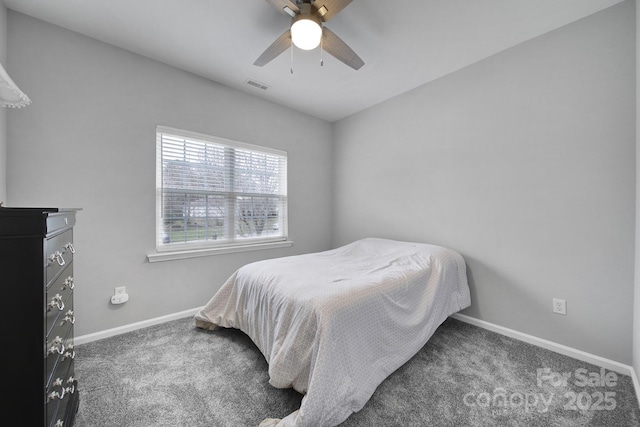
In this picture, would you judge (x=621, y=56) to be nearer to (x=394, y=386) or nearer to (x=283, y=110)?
(x=394, y=386)

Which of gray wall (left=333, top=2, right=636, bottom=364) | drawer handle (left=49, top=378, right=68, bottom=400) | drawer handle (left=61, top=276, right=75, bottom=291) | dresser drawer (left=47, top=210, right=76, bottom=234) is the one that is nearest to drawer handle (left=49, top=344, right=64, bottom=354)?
drawer handle (left=49, top=378, right=68, bottom=400)

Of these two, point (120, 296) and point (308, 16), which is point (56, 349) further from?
point (308, 16)

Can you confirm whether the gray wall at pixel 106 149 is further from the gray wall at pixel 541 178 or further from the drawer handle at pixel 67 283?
the gray wall at pixel 541 178

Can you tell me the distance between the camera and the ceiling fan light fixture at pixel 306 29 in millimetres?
1501

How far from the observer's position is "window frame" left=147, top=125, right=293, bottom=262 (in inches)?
94.3

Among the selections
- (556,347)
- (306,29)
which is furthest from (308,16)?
(556,347)

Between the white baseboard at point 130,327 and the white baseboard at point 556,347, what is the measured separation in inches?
113

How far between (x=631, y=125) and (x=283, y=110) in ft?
10.5

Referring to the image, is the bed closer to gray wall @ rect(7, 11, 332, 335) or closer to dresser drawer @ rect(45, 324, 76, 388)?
gray wall @ rect(7, 11, 332, 335)

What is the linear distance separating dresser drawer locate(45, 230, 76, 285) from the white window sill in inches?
44.8

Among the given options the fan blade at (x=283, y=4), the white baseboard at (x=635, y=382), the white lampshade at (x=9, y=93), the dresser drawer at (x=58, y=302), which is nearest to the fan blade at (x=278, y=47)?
the fan blade at (x=283, y=4)

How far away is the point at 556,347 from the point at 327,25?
3161 millimetres

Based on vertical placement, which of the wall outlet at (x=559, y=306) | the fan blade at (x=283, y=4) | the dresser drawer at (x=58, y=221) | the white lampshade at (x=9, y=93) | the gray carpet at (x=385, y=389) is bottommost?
the gray carpet at (x=385, y=389)

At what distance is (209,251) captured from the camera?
2.67 m
